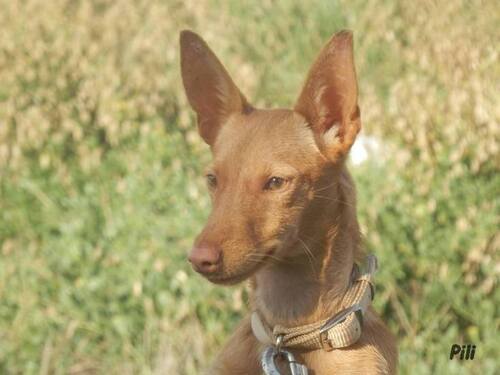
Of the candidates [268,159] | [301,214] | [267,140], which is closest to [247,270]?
[301,214]

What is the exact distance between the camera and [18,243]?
7.11 m

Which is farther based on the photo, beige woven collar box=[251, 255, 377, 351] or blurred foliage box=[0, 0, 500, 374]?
blurred foliage box=[0, 0, 500, 374]

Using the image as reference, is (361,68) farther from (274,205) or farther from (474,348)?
(274,205)

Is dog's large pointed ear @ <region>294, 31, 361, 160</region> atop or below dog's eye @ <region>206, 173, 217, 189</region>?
atop

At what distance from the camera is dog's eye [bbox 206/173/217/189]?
3.73 metres

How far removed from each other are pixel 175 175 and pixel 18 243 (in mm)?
1303

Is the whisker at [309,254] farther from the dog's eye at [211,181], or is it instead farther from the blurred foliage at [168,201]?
the blurred foliage at [168,201]

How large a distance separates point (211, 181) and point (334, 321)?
73 centimetres

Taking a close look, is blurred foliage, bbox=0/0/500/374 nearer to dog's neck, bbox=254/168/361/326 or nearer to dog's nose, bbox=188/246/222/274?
dog's neck, bbox=254/168/361/326

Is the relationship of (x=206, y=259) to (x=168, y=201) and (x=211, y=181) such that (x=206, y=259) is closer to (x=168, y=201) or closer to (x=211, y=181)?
(x=211, y=181)

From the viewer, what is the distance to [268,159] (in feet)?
11.9

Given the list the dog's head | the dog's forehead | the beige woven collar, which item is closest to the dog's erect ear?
the dog's head

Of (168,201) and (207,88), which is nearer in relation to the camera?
(207,88)

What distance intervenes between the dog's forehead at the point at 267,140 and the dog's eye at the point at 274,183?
81 mm
